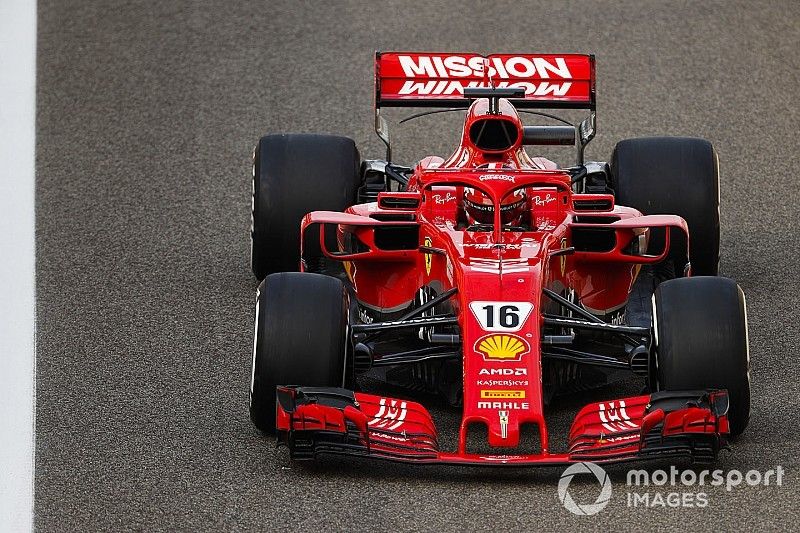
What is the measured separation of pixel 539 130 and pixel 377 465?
426 centimetres

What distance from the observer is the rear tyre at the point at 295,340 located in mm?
9914

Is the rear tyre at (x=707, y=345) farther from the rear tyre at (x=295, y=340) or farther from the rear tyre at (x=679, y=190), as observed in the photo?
the rear tyre at (x=679, y=190)

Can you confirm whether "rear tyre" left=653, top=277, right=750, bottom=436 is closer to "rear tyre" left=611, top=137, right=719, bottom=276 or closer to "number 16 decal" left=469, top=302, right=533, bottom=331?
"number 16 decal" left=469, top=302, right=533, bottom=331

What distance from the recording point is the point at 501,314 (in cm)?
1002

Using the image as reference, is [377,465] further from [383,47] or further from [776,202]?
[383,47]

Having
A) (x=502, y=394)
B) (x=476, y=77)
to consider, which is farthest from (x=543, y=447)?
(x=476, y=77)

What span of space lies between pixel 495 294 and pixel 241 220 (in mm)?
5069

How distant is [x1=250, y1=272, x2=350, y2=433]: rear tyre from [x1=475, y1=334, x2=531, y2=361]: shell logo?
2.61 ft

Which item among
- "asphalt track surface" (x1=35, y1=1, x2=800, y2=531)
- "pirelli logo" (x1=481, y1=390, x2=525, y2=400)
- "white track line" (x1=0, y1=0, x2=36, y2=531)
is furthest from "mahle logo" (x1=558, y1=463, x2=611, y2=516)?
"white track line" (x1=0, y1=0, x2=36, y2=531)

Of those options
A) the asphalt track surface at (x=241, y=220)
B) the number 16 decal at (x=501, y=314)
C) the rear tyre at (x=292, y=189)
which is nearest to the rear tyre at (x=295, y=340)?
the asphalt track surface at (x=241, y=220)

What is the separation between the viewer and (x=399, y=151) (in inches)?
651

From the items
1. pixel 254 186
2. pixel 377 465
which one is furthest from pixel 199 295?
pixel 377 465

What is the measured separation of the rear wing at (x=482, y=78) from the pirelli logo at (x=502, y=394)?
3.94m

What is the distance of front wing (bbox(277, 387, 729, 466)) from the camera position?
9.41 m
